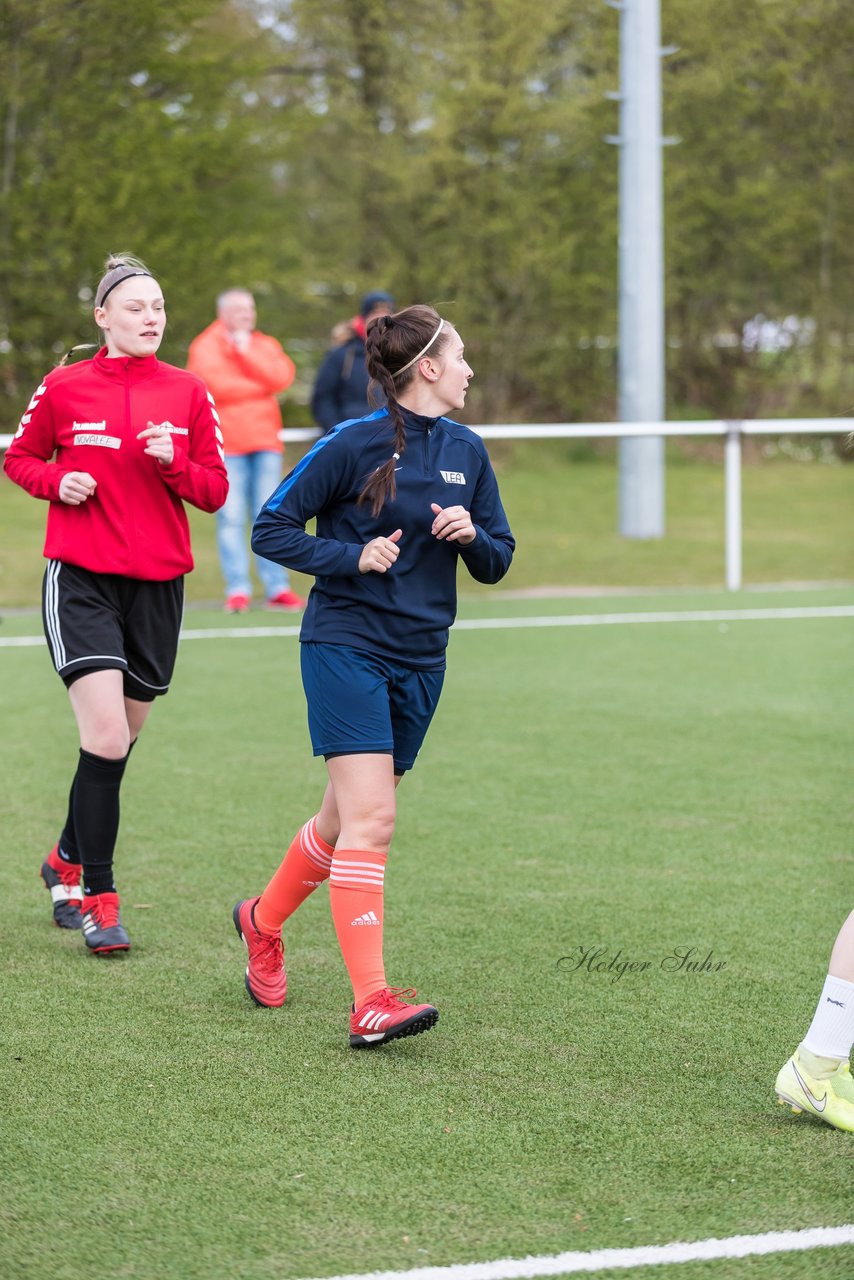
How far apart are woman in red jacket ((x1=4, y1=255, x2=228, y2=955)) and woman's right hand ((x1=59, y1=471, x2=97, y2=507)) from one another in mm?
14

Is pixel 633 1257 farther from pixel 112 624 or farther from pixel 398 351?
pixel 112 624

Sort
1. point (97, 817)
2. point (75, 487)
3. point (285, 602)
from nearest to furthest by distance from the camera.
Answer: point (75, 487) < point (97, 817) < point (285, 602)

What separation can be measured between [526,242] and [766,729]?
47.4 feet

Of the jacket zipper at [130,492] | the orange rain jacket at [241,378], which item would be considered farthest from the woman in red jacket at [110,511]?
the orange rain jacket at [241,378]

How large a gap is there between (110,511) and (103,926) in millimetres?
1136

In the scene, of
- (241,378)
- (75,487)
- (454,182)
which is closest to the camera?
(75,487)

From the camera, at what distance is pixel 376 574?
3.83 metres

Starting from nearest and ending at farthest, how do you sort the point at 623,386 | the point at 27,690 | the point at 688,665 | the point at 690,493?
the point at 27,690
the point at 688,665
the point at 623,386
the point at 690,493

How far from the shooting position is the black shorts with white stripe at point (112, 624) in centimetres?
446

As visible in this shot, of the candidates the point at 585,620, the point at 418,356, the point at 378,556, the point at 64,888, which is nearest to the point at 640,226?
the point at 585,620

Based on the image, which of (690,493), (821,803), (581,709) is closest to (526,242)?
(690,493)

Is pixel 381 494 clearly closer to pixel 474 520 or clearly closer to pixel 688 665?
pixel 474 520

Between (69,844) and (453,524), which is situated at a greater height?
(453,524)

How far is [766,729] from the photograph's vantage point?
782 cm
